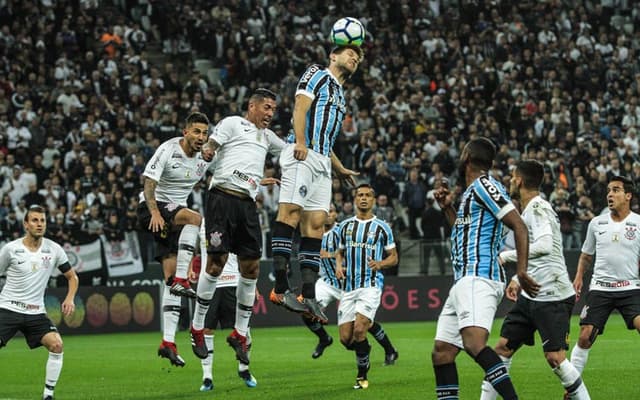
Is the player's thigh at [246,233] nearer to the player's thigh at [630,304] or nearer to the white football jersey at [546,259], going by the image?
the white football jersey at [546,259]

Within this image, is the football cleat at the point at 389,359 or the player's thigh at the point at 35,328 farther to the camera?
the football cleat at the point at 389,359

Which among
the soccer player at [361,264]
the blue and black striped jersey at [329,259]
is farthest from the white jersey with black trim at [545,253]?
the blue and black striped jersey at [329,259]

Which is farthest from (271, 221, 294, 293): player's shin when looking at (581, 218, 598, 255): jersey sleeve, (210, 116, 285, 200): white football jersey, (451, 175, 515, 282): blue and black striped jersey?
(581, 218, 598, 255): jersey sleeve

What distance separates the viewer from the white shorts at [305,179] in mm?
11180

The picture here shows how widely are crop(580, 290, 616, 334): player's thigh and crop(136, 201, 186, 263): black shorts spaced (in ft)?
16.1

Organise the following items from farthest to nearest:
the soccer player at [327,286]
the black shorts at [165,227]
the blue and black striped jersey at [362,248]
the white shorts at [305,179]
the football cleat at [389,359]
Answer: the soccer player at [327,286]
the football cleat at [389,359]
the blue and black striped jersey at [362,248]
the black shorts at [165,227]
the white shorts at [305,179]

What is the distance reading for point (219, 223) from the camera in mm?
12102

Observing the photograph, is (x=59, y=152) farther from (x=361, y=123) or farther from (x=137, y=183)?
(x=361, y=123)

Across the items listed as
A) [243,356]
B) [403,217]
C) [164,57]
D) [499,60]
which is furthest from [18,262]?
[499,60]

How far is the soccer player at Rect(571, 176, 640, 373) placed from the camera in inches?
500

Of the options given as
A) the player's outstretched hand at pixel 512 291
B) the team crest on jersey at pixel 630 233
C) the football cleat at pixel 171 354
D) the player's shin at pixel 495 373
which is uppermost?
the team crest on jersey at pixel 630 233

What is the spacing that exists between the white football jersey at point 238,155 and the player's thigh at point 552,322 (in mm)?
3499

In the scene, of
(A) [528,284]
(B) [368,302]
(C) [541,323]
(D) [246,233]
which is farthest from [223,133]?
(A) [528,284]

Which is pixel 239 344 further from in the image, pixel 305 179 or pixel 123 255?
pixel 123 255
